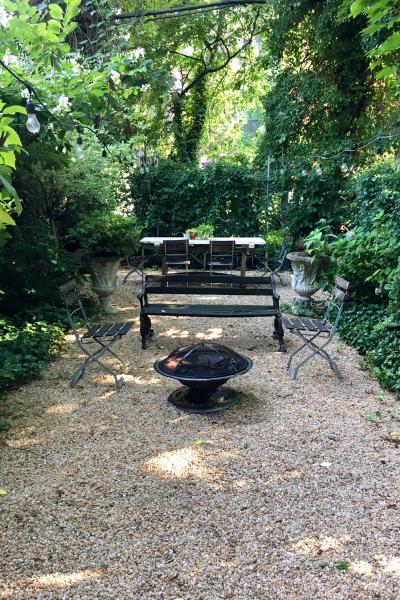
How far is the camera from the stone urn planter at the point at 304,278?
7.12 metres

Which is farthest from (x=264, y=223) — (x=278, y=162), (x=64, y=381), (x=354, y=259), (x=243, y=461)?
(x=243, y=461)

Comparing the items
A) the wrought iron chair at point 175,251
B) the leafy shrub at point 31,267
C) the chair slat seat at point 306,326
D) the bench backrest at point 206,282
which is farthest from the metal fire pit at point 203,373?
the wrought iron chair at point 175,251

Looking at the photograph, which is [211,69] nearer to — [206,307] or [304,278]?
[304,278]

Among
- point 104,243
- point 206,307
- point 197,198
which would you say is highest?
point 197,198

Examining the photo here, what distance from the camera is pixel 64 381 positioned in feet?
15.6

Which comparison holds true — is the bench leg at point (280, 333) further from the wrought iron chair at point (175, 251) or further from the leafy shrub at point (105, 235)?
the wrought iron chair at point (175, 251)

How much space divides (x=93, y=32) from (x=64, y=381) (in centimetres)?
893

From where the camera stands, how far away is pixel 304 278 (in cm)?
720

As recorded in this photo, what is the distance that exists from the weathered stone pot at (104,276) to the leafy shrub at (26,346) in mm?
1172

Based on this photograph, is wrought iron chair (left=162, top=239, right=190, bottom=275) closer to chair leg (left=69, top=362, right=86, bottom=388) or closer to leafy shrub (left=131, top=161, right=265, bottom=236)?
leafy shrub (left=131, top=161, right=265, bottom=236)

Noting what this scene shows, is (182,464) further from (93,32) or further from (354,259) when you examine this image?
(93,32)

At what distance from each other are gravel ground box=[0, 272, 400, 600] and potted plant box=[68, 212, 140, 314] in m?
2.64

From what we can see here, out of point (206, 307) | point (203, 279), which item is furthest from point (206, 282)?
point (206, 307)

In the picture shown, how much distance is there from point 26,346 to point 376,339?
432cm
